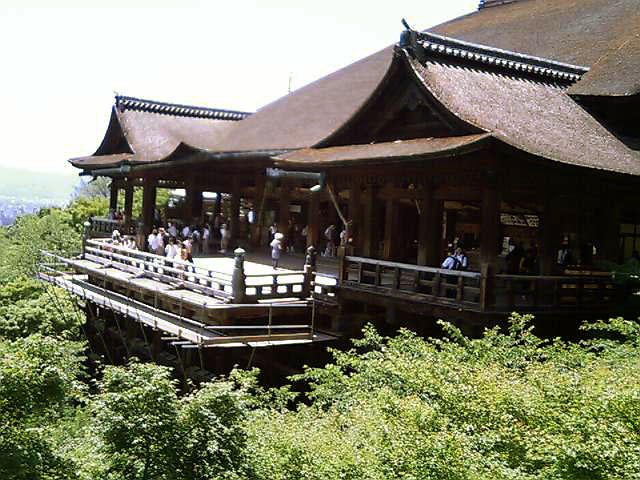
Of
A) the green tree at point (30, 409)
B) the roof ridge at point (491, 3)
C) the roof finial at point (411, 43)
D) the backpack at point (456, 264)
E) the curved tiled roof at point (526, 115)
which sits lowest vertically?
the green tree at point (30, 409)

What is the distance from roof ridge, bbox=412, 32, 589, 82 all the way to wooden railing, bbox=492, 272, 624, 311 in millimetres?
5407

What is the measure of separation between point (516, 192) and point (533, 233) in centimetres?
580

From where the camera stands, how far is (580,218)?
17.9m

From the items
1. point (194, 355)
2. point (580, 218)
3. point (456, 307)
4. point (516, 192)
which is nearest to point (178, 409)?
point (456, 307)

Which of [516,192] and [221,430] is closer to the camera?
[221,430]

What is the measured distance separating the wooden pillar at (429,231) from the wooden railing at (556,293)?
1569 mm

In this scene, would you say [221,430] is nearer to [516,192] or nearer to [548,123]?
[516,192]

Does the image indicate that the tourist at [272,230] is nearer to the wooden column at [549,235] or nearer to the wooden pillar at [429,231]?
the wooden pillar at [429,231]

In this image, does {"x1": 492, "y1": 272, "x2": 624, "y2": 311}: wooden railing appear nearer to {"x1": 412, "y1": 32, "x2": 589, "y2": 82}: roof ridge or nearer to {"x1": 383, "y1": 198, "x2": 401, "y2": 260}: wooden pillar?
{"x1": 383, "y1": 198, "x2": 401, "y2": 260}: wooden pillar

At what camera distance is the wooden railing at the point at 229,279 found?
16594 millimetres

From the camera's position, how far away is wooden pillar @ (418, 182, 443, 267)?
16281 mm

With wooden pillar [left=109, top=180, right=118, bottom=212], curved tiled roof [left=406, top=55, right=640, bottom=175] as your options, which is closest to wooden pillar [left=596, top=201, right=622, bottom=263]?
curved tiled roof [left=406, top=55, right=640, bottom=175]

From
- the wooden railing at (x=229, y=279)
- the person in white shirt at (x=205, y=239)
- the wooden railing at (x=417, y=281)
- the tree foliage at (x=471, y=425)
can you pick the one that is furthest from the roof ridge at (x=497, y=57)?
the person in white shirt at (x=205, y=239)

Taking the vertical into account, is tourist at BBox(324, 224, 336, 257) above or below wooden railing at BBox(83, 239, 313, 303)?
above
